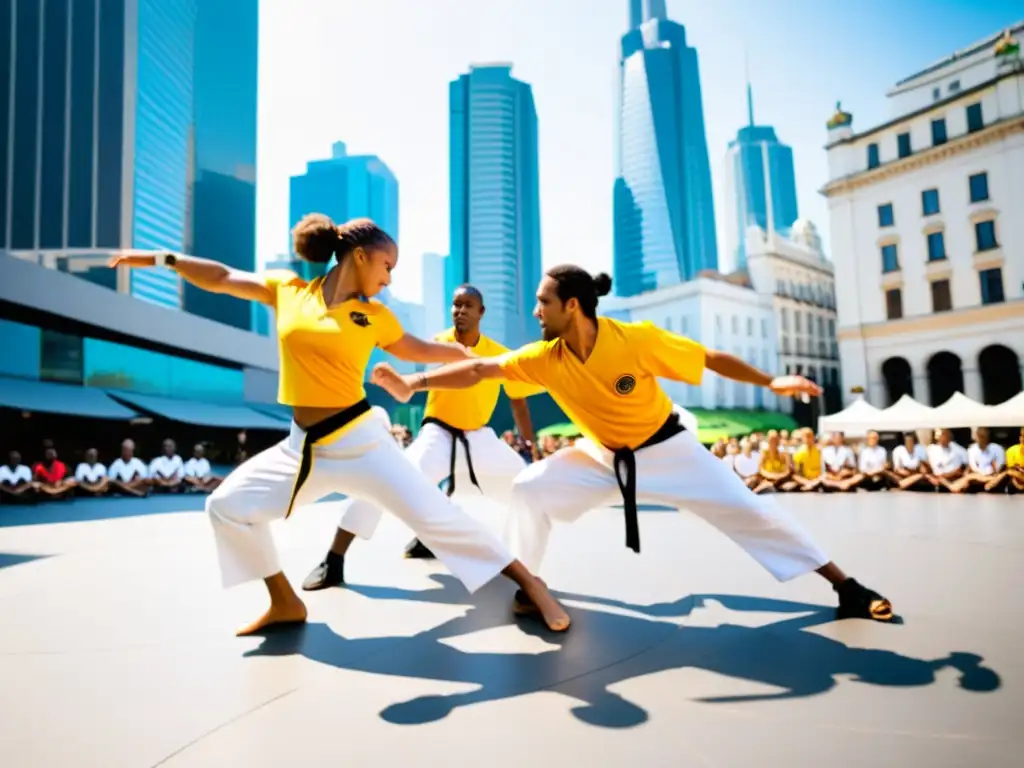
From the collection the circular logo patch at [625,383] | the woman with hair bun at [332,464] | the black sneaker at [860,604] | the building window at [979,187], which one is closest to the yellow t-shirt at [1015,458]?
the black sneaker at [860,604]

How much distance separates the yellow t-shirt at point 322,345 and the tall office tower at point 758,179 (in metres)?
199

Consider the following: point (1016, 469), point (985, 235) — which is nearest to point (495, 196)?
point (985, 235)

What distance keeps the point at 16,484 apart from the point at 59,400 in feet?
16.1

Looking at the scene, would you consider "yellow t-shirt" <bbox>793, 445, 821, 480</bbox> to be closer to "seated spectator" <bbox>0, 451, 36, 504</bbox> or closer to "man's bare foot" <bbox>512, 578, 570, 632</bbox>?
"man's bare foot" <bbox>512, 578, 570, 632</bbox>

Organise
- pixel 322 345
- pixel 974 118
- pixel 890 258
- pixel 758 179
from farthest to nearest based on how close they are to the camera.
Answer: pixel 758 179 < pixel 890 258 < pixel 974 118 < pixel 322 345

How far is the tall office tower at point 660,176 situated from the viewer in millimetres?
117500

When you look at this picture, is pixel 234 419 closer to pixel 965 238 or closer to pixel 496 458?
pixel 496 458

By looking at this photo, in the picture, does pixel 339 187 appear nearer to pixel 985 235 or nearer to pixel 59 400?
pixel 985 235

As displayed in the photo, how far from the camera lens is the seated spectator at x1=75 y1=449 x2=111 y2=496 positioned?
1334 cm

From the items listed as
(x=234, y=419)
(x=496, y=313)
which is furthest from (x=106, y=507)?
(x=496, y=313)

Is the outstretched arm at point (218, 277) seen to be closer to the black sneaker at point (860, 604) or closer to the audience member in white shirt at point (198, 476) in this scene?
the black sneaker at point (860, 604)

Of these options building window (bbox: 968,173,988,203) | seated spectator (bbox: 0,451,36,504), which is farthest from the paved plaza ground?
building window (bbox: 968,173,988,203)

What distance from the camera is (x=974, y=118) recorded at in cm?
2967

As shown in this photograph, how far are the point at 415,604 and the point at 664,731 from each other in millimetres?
1848
